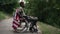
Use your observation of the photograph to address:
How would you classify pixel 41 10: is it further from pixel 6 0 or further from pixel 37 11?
pixel 6 0

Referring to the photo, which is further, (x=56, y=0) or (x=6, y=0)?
(x=6, y=0)

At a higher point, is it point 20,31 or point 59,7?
point 59,7

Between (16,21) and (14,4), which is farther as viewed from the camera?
(14,4)

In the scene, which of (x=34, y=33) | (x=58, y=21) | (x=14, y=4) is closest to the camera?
(x=34, y=33)

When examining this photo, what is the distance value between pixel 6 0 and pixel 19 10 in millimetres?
17901

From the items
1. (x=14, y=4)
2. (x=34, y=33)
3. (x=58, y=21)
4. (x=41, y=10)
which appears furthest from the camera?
(x=14, y=4)

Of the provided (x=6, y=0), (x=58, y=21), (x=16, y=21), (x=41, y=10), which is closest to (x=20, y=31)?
(x=16, y=21)

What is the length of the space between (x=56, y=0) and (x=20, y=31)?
3.15 meters

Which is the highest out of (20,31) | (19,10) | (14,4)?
(19,10)

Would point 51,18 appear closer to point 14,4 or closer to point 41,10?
point 41,10

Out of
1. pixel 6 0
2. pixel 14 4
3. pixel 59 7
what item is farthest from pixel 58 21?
pixel 14 4

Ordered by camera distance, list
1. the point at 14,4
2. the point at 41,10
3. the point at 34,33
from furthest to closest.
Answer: the point at 14,4, the point at 41,10, the point at 34,33

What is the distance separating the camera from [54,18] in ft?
64.4

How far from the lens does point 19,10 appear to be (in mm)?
15461
